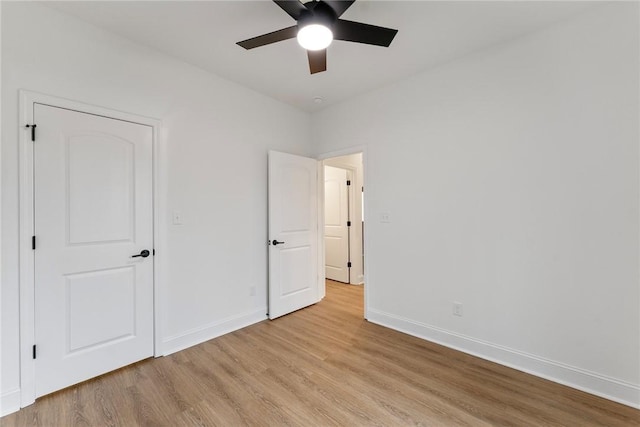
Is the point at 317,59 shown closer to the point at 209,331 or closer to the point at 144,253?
Answer: the point at 144,253

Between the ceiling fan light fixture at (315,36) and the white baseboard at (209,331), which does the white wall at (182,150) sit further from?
the ceiling fan light fixture at (315,36)

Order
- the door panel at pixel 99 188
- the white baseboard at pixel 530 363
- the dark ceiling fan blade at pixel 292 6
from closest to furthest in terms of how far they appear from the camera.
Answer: the dark ceiling fan blade at pixel 292 6
the white baseboard at pixel 530 363
the door panel at pixel 99 188

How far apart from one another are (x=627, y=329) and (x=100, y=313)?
3.72 meters

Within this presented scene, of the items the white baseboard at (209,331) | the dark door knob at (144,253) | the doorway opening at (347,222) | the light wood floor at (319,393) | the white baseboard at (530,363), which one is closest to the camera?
the light wood floor at (319,393)

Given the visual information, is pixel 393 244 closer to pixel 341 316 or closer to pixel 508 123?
pixel 341 316

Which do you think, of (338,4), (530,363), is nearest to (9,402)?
(338,4)

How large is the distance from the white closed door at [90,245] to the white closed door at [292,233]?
4.14ft

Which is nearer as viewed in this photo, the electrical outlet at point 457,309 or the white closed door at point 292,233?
the electrical outlet at point 457,309

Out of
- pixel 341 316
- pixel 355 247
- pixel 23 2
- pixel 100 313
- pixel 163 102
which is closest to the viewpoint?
pixel 23 2

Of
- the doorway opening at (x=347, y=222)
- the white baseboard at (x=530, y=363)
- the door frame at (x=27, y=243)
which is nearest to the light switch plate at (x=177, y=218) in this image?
the door frame at (x=27, y=243)

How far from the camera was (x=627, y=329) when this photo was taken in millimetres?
1826

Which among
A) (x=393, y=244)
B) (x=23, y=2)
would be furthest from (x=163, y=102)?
(x=393, y=244)

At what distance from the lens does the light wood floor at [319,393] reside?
1.70 meters

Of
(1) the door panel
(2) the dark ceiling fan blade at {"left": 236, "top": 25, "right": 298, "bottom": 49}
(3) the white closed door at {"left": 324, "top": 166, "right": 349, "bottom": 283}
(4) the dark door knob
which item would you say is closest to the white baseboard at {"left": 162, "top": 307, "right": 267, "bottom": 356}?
(4) the dark door knob
